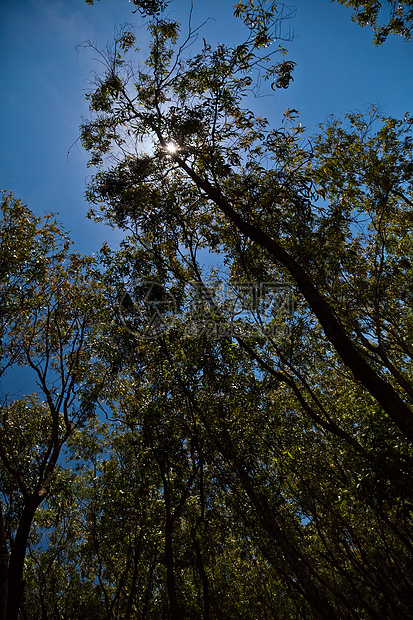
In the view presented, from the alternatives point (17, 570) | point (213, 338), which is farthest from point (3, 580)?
point (213, 338)

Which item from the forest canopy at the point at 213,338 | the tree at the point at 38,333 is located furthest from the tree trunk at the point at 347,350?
the tree at the point at 38,333

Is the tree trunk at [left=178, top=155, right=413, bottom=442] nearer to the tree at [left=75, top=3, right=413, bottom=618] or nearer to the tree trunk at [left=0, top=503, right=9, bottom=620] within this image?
the tree at [left=75, top=3, right=413, bottom=618]

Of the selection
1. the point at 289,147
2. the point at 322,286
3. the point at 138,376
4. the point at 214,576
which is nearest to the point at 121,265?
the point at 138,376

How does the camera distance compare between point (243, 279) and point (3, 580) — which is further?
point (243, 279)

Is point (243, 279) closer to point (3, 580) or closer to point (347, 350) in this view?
point (347, 350)

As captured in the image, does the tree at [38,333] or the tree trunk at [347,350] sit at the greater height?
the tree at [38,333]

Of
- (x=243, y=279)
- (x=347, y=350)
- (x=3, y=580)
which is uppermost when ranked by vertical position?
(x=243, y=279)

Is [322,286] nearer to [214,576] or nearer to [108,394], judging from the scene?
[108,394]

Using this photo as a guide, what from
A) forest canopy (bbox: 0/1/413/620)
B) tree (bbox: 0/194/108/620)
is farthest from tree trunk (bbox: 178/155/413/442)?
tree (bbox: 0/194/108/620)

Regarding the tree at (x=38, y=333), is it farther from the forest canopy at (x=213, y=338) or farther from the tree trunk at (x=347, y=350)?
the tree trunk at (x=347, y=350)

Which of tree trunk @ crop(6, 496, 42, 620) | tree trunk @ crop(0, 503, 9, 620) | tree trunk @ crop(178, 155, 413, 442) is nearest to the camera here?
tree trunk @ crop(178, 155, 413, 442)

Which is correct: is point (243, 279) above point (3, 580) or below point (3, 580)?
above

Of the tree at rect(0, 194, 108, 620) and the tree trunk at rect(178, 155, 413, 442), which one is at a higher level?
the tree at rect(0, 194, 108, 620)

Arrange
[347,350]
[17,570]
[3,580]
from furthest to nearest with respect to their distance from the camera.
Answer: [17,570], [3,580], [347,350]
